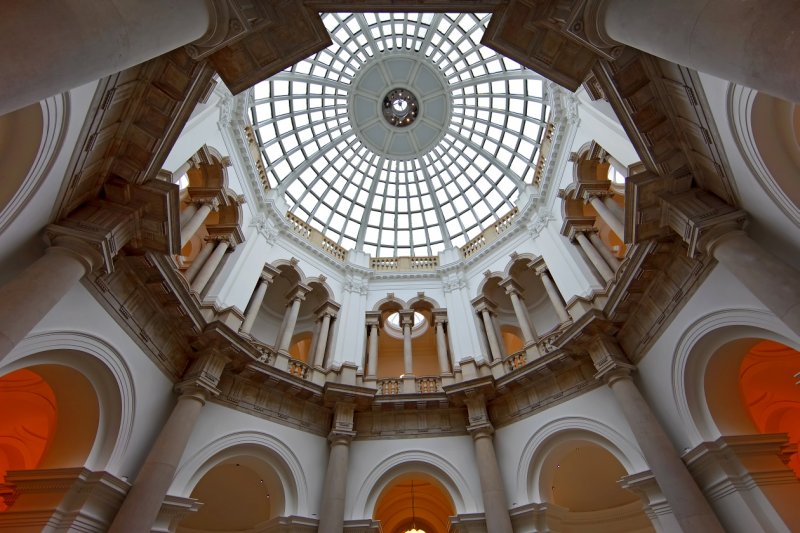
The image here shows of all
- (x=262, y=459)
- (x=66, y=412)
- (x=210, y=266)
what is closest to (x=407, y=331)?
(x=262, y=459)

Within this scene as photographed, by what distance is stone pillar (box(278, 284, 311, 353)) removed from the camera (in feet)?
51.9

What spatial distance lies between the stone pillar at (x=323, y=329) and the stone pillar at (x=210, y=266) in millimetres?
4848

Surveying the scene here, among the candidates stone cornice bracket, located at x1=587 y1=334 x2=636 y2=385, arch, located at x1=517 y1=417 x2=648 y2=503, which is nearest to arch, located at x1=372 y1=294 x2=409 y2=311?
arch, located at x1=517 y1=417 x2=648 y2=503

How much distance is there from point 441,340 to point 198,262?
10054 mm

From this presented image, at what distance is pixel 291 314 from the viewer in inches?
673

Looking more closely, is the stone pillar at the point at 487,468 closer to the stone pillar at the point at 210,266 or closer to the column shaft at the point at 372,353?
the column shaft at the point at 372,353

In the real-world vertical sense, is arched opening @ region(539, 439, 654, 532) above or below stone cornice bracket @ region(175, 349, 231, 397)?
below

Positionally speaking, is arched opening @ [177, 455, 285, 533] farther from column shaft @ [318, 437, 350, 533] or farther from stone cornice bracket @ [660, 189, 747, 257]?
stone cornice bracket @ [660, 189, 747, 257]

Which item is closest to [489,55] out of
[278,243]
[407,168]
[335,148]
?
[407,168]

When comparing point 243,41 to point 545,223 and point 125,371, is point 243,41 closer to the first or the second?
point 125,371

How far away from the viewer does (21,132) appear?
6477mm

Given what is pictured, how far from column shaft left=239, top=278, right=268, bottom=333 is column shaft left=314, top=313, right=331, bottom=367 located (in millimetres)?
2747

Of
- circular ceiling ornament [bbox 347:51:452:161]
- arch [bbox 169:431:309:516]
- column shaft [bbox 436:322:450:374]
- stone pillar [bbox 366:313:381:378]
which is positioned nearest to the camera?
arch [bbox 169:431:309:516]

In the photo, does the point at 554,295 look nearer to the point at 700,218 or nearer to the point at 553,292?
the point at 553,292
